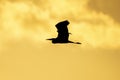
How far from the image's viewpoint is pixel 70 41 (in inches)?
4365

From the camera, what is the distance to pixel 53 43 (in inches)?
4368

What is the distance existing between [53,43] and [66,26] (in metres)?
2.45

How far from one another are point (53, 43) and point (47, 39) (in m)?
0.68

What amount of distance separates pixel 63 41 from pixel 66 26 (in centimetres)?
173

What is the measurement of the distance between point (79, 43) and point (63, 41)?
2571 mm

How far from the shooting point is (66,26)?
109500 mm

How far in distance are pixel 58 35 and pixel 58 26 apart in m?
0.97

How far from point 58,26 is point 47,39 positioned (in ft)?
5.93

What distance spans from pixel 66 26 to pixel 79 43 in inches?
144

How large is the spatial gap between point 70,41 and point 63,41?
0.75m

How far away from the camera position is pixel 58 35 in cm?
11050

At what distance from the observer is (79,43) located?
369 ft

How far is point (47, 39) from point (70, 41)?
216cm
